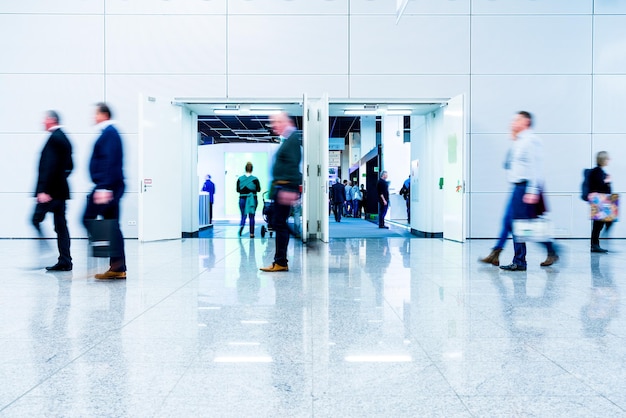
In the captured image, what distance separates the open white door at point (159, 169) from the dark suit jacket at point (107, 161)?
4.39 meters

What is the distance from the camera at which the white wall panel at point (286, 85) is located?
9.81 metres

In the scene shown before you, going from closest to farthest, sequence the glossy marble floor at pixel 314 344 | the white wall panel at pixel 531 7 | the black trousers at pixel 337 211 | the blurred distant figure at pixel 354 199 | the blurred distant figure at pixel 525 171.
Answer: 1. the glossy marble floor at pixel 314 344
2. the blurred distant figure at pixel 525 171
3. the white wall panel at pixel 531 7
4. the black trousers at pixel 337 211
5. the blurred distant figure at pixel 354 199

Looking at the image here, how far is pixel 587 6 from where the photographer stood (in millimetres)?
9945

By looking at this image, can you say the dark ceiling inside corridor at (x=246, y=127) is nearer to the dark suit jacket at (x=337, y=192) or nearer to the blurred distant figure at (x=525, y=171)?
the dark suit jacket at (x=337, y=192)

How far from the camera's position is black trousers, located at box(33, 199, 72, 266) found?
511 centimetres

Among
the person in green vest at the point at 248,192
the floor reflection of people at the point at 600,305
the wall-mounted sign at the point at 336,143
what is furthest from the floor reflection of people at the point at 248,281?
the wall-mounted sign at the point at 336,143

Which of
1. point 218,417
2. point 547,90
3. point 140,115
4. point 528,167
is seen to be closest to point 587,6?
point 547,90

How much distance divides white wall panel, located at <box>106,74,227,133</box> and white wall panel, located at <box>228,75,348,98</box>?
1.02ft

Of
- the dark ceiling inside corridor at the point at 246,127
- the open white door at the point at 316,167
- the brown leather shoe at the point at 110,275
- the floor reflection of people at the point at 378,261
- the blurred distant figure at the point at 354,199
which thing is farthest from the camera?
the blurred distant figure at the point at 354,199

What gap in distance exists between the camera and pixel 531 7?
32.5 feet

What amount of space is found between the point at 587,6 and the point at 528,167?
6.75 m

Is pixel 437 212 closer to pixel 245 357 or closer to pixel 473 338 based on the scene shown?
pixel 473 338

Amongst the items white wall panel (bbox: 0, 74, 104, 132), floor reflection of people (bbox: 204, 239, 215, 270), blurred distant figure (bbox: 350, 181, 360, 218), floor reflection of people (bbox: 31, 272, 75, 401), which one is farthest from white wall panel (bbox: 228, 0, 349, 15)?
blurred distant figure (bbox: 350, 181, 360, 218)

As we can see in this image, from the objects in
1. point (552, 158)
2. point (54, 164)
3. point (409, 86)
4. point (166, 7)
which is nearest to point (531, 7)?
point (409, 86)
